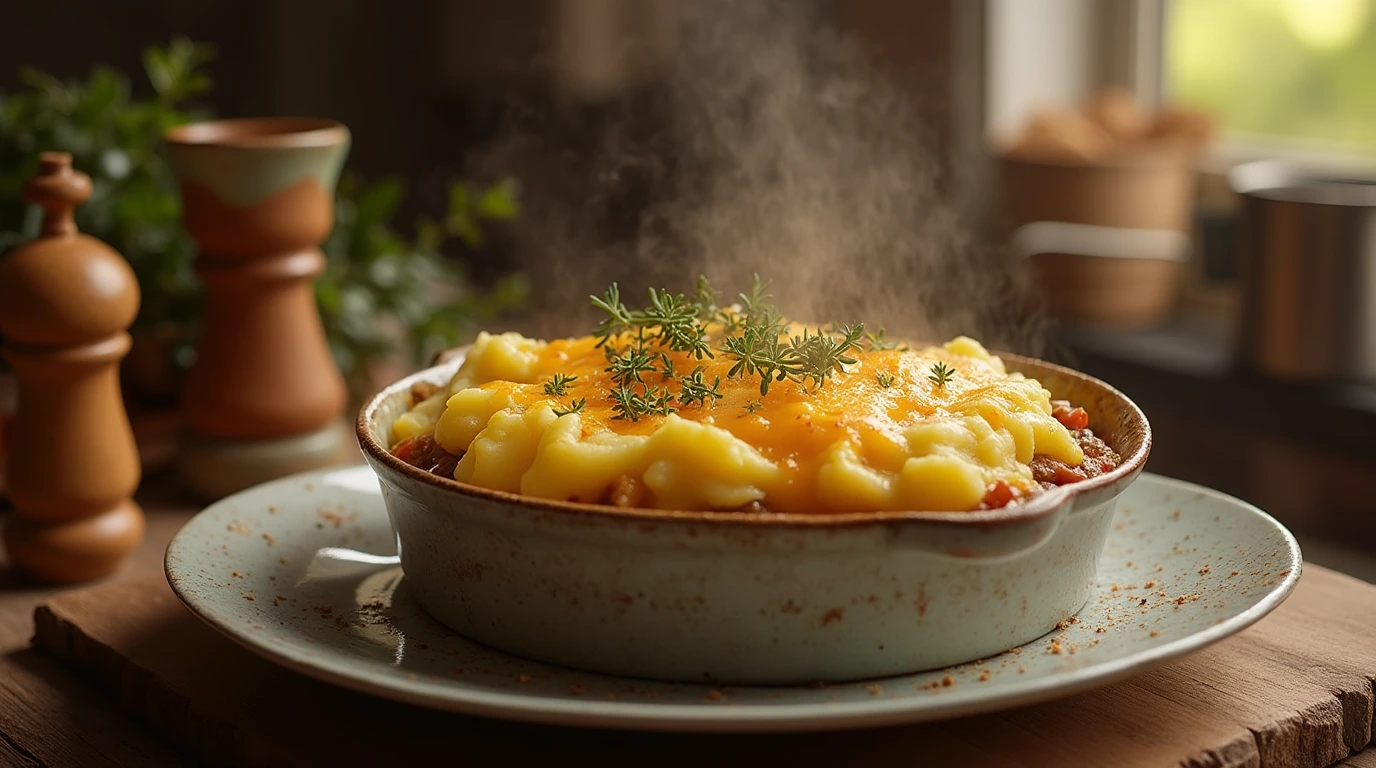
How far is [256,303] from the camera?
1.71 m

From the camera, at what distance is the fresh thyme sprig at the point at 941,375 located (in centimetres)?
117

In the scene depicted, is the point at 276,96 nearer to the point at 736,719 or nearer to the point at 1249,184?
the point at 1249,184

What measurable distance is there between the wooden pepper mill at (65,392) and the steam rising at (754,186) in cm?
80

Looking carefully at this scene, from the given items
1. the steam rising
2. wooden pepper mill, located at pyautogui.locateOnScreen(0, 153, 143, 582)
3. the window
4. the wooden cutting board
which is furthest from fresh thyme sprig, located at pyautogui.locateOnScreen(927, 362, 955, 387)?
the window

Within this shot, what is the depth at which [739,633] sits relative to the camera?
1.00 m

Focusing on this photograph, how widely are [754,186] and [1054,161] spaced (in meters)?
0.83

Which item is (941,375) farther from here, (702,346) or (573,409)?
(573,409)

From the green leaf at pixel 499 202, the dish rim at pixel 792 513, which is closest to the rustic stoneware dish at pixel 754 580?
the dish rim at pixel 792 513

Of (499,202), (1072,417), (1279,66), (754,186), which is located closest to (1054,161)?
(1279,66)

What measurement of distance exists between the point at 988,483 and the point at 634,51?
290 cm

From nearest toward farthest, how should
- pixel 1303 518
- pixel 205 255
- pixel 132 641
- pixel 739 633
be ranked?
pixel 739 633 < pixel 132 641 < pixel 205 255 < pixel 1303 518

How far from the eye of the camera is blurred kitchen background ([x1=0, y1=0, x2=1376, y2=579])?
6.76ft

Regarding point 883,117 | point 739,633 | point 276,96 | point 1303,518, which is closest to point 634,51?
point 883,117

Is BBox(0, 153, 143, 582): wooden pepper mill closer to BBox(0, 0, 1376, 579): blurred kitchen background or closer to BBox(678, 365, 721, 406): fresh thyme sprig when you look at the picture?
BBox(0, 0, 1376, 579): blurred kitchen background
